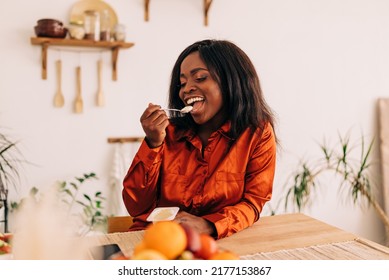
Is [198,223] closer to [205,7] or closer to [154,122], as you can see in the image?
[154,122]

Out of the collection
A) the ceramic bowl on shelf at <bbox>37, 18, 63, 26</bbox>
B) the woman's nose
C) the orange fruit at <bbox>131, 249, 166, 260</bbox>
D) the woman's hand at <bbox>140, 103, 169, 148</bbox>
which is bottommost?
the orange fruit at <bbox>131, 249, 166, 260</bbox>

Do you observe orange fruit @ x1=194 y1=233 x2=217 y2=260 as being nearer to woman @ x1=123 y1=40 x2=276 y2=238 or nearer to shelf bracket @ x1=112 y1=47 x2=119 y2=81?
woman @ x1=123 y1=40 x2=276 y2=238

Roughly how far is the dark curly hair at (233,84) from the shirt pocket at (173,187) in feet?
0.60

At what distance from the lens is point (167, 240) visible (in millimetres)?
596

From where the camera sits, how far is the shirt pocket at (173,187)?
129 centimetres

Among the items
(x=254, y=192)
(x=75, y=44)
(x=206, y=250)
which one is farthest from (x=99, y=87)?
(x=206, y=250)

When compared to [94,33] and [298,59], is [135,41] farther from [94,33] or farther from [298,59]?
[298,59]

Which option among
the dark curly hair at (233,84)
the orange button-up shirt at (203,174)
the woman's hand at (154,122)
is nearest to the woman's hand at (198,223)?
the orange button-up shirt at (203,174)

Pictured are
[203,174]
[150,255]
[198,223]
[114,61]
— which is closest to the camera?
[150,255]

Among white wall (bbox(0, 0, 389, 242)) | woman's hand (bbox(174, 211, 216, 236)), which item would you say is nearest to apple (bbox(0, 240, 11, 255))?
woman's hand (bbox(174, 211, 216, 236))

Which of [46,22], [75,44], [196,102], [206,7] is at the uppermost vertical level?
[206,7]

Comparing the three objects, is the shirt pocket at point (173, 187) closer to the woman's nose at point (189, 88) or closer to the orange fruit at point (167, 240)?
the woman's nose at point (189, 88)

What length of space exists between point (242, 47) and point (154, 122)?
1735 mm

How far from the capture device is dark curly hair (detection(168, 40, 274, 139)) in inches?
52.7
